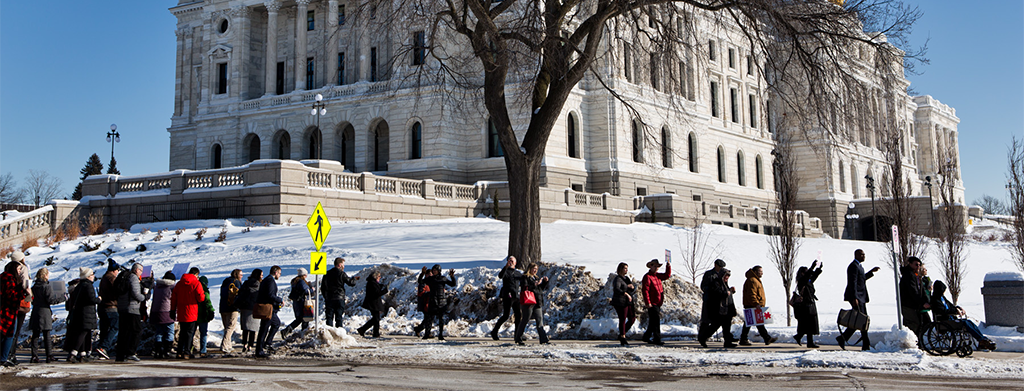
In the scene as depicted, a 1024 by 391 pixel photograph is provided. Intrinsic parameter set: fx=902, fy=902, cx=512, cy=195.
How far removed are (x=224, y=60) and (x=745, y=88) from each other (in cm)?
4153

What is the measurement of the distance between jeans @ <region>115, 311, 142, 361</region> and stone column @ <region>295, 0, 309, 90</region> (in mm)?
46715

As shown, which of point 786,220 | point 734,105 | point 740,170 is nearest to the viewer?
point 786,220

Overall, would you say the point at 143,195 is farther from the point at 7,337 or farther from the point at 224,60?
the point at 224,60

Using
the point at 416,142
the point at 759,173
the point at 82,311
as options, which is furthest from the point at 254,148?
the point at 82,311

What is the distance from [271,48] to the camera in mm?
62219

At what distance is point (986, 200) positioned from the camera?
568ft

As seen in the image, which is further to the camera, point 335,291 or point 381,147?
point 381,147

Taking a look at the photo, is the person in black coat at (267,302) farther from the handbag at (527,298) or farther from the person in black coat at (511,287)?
the handbag at (527,298)

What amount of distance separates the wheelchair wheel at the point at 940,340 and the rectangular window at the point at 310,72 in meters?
53.2

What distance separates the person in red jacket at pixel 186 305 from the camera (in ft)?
49.8

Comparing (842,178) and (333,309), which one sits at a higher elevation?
(842,178)

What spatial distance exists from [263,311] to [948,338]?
439 inches

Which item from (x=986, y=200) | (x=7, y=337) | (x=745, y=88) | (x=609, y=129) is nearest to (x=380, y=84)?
(x=609, y=129)

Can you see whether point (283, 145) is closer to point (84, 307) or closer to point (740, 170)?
point (740, 170)
